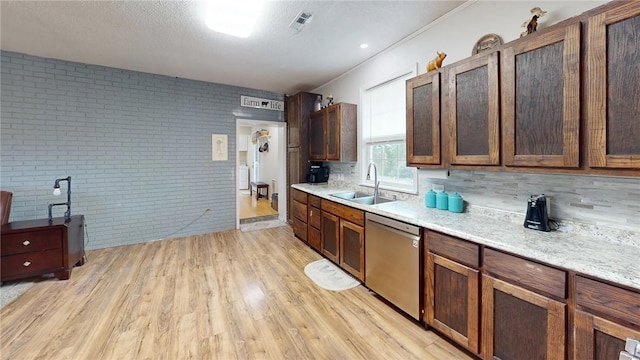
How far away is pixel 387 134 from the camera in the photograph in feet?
10.9

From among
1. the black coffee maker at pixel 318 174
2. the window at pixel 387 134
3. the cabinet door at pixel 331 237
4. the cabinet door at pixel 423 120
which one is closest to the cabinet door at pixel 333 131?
the window at pixel 387 134

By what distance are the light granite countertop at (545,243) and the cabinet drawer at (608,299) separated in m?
0.04

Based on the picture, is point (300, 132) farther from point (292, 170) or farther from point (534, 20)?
point (534, 20)

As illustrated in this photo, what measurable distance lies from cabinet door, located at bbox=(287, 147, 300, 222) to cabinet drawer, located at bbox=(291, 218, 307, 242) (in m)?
0.66

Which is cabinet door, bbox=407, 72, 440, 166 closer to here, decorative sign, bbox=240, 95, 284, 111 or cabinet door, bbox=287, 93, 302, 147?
cabinet door, bbox=287, 93, 302, 147

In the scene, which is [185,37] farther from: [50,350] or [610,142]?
[610,142]

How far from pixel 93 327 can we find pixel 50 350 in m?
0.27

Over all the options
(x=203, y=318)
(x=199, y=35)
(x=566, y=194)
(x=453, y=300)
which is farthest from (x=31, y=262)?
(x=566, y=194)

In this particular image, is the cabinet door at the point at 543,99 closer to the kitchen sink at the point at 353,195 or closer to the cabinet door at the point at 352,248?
the cabinet door at the point at 352,248

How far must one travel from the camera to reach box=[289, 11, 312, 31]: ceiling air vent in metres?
2.48

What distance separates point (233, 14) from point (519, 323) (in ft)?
10.6

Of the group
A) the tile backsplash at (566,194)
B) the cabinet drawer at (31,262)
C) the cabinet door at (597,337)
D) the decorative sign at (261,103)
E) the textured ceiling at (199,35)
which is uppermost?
the textured ceiling at (199,35)

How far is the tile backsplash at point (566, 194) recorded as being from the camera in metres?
A: 1.49

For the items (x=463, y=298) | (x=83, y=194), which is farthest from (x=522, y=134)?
(x=83, y=194)
